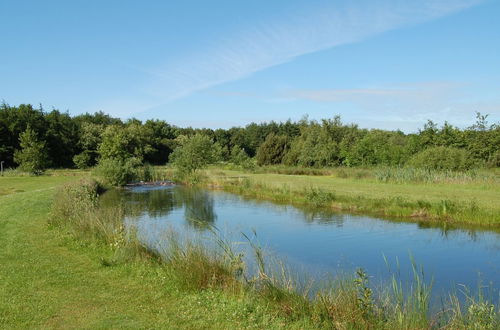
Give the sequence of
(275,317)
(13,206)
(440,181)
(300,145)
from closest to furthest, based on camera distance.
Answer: (275,317) → (13,206) → (440,181) → (300,145)

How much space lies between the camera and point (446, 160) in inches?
1394

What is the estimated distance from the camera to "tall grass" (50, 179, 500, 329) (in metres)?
5.53

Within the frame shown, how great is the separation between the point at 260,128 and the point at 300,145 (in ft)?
98.2

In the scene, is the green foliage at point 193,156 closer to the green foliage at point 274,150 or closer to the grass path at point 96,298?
the green foliage at point 274,150

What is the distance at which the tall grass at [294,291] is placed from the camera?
5527mm

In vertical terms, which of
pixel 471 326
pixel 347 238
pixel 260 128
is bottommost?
pixel 347 238

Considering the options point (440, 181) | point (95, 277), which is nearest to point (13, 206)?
point (95, 277)

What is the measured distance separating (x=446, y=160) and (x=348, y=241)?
977 inches

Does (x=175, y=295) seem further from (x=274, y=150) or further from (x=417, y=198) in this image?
(x=274, y=150)

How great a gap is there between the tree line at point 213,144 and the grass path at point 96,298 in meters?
31.9

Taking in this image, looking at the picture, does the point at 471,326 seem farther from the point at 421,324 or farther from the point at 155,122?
the point at 155,122

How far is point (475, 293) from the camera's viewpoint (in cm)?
870

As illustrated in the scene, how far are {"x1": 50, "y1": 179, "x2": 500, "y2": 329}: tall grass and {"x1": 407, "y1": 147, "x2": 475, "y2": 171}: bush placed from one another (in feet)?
98.9

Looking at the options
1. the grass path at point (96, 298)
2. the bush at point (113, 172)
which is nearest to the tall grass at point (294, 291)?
the grass path at point (96, 298)
